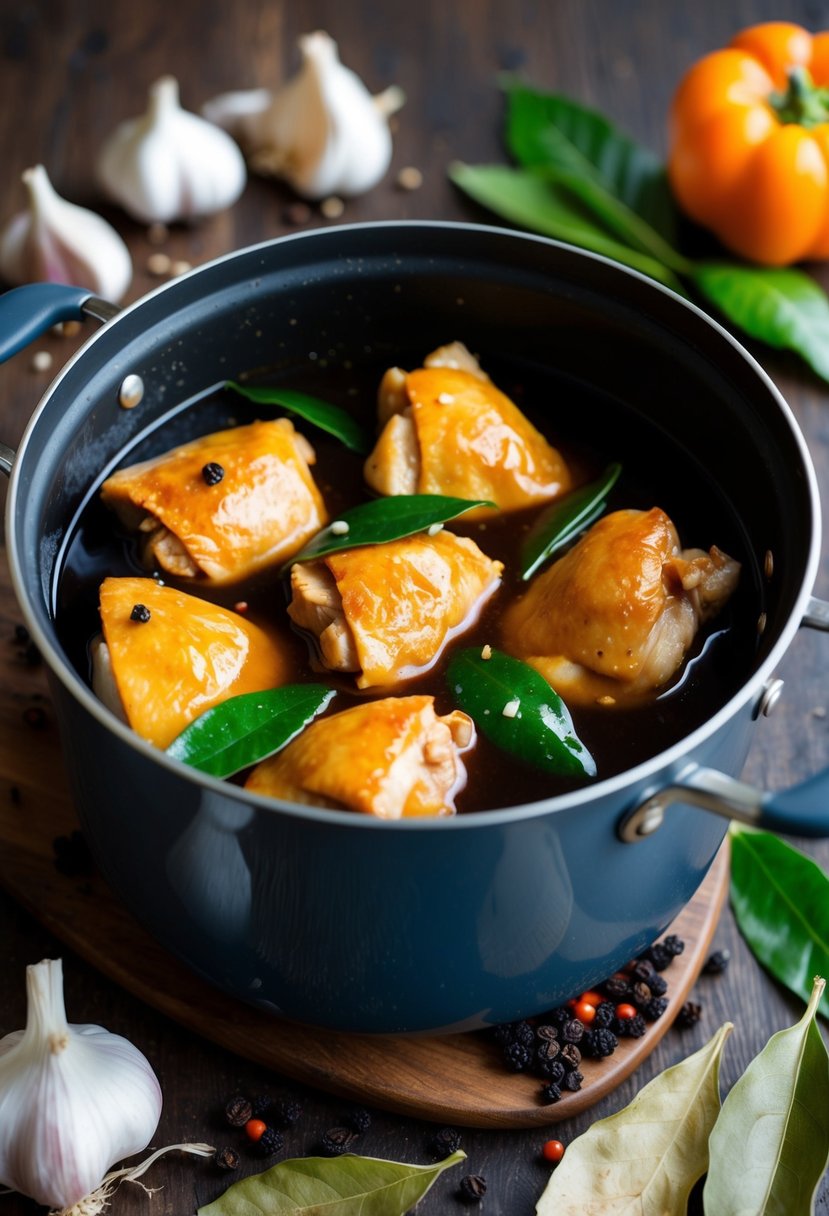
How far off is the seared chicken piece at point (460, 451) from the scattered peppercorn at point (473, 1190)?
3.59 feet

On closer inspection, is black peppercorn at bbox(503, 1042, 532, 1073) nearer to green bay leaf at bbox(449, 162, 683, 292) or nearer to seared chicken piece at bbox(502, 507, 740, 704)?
seared chicken piece at bbox(502, 507, 740, 704)

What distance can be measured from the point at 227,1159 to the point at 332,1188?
0.61 feet

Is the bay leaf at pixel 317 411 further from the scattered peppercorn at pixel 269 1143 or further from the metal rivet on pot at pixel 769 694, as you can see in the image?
the scattered peppercorn at pixel 269 1143

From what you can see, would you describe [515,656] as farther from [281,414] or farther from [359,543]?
[281,414]

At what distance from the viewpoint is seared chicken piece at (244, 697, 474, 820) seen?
1.82 meters

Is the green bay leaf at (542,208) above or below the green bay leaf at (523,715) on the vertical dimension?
above

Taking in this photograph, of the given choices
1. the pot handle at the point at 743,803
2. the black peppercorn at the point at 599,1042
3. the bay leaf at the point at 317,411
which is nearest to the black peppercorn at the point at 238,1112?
the black peppercorn at the point at 599,1042

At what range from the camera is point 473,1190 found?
203 cm

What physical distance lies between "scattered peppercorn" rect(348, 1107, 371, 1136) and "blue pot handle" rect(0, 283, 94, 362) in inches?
51.6

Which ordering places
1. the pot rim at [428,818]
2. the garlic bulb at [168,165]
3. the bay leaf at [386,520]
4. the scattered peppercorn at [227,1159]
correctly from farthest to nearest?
the garlic bulb at [168,165] → the bay leaf at [386,520] → the scattered peppercorn at [227,1159] → the pot rim at [428,818]

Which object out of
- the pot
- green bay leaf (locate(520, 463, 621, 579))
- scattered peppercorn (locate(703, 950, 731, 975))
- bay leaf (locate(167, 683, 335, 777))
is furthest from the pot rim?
scattered peppercorn (locate(703, 950, 731, 975))

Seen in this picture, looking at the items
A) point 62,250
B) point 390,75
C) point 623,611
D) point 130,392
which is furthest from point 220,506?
point 390,75

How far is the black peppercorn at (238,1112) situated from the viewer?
2.09m

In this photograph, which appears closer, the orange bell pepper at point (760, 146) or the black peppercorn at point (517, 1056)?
the black peppercorn at point (517, 1056)
